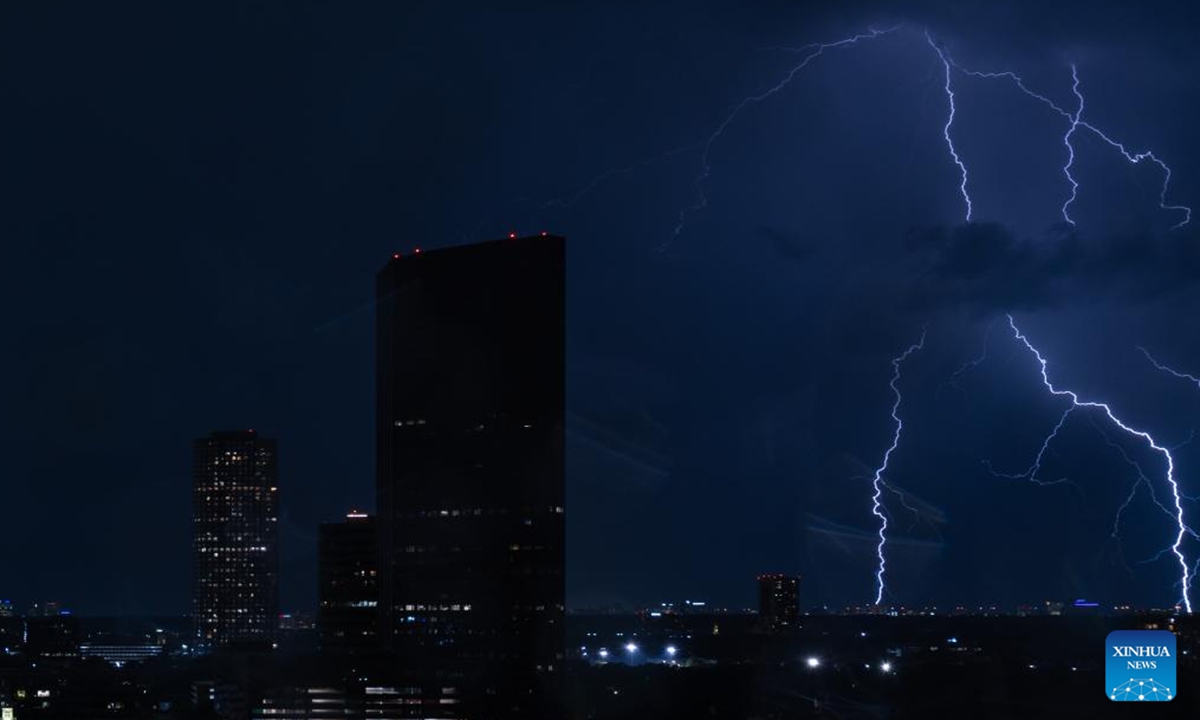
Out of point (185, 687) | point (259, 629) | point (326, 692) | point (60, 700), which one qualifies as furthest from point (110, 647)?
point (326, 692)

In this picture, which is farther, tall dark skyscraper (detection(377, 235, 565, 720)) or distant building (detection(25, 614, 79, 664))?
distant building (detection(25, 614, 79, 664))

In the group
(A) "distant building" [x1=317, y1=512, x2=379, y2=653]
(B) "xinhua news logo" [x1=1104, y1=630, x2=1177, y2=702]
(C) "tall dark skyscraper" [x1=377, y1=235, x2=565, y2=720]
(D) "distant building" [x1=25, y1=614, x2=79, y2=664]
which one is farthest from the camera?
(D) "distant building" [x1=25, y1=614, x2=79, y2=664]

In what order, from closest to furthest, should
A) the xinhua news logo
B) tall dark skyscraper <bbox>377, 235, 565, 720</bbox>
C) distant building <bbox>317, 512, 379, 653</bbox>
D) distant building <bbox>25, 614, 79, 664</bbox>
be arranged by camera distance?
the xinhua news logo < tall dark skyscraper <bbox>377, 235, 565, 720</bbox> < distant building <bbox>317, 512, 379, 653</bbox> < distant building <bbox>25, 614, 79, 664</bbox>

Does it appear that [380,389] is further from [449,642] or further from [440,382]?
[449,642]

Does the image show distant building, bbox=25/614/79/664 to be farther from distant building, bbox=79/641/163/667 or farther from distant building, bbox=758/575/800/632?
distant building, bbox=758/575/800/632

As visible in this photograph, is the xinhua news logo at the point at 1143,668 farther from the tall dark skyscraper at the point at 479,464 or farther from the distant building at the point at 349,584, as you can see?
the distant building at the point at 349,584

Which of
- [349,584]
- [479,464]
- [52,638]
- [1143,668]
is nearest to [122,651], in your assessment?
[52,638]

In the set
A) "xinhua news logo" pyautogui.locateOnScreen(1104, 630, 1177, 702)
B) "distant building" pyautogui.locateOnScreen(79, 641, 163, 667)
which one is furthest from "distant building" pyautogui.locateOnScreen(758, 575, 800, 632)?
"xinhua news logo" pyautogui.locateOnScreen(1104, 630, 1177, 702)

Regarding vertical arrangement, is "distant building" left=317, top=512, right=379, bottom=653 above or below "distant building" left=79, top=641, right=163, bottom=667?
above
